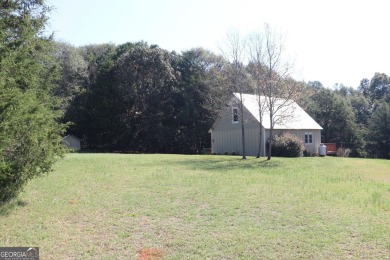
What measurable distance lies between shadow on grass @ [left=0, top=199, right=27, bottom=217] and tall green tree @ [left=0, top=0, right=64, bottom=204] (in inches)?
6.1

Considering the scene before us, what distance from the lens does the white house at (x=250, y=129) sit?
30.1 m

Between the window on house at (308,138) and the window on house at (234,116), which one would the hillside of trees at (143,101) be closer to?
the window on house at (234,116)

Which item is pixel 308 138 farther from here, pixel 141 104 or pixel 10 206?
pixel 10 206

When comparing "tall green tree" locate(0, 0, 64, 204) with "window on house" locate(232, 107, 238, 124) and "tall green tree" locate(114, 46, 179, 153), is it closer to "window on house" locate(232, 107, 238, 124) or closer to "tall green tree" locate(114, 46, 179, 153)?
"window on house" locate(232, 107, 238, 124)

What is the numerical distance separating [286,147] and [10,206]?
75.4 feet

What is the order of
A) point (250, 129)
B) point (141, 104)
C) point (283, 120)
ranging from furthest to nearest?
point (141, 104)
point (250, 129)
point (283, 120)

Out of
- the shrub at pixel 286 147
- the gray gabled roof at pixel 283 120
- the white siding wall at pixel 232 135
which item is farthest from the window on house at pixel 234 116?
the shrub at pixel 286 147

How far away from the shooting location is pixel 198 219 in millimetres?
8031

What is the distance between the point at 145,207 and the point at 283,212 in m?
3.30

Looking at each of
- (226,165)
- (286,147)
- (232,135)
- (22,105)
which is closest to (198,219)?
(22,105)

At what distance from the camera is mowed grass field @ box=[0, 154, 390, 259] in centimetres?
627

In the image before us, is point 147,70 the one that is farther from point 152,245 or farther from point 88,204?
point 152,245

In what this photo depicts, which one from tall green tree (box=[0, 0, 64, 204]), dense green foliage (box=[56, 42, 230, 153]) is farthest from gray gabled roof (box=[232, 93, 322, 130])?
tall green tree (box=[0, 0, 64, 204])

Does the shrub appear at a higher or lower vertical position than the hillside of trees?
lower
